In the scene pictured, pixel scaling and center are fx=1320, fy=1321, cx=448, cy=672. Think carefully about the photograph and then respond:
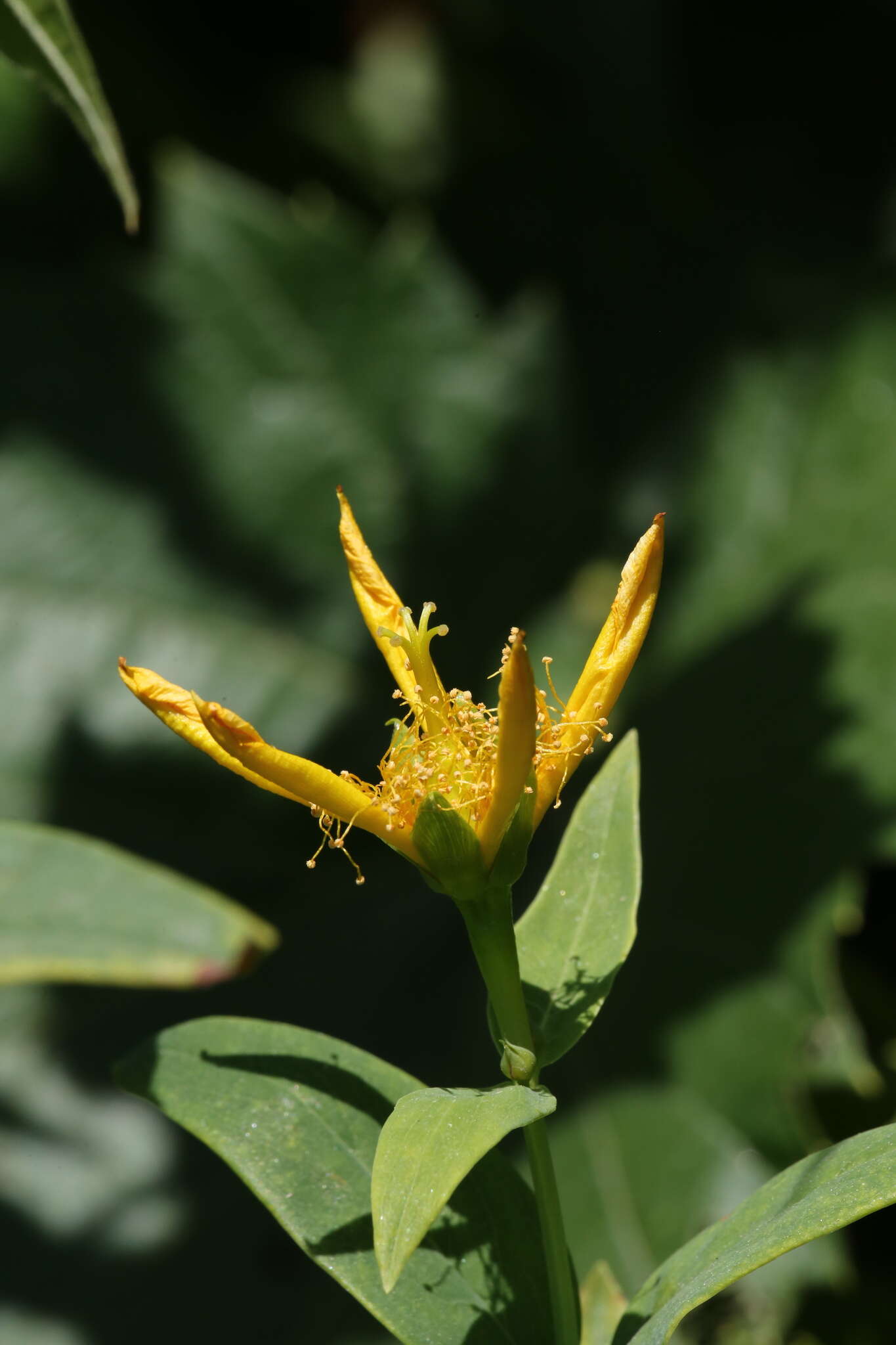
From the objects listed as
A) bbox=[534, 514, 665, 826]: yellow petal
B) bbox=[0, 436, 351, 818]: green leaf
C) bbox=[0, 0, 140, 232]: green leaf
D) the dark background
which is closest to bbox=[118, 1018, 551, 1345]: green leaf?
bbox=[534, 514, 665, 826]: yellow petal

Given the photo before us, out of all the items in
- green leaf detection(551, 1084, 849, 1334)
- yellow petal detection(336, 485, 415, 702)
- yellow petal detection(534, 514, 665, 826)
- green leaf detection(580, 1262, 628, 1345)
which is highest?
yellow petal detection(534, 514, 665, 826)

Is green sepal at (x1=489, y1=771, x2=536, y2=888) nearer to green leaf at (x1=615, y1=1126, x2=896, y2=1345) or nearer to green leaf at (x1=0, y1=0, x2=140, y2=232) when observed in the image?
green leaf at (x1=615, y1=1126, x2=896, y2=1345)

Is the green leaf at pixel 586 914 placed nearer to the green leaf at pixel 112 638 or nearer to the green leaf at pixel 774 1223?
the green leaf at pixel 774 1223

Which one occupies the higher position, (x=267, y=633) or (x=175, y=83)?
(x=175, y=83)

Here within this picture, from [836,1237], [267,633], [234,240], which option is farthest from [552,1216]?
[234,240]

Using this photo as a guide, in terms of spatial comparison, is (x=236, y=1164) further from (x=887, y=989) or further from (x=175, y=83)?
(x=175, y=83)

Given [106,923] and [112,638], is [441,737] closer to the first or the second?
[106,923]

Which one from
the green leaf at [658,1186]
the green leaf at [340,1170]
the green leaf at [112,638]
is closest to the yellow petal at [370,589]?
the green leaf at [340,1170]
